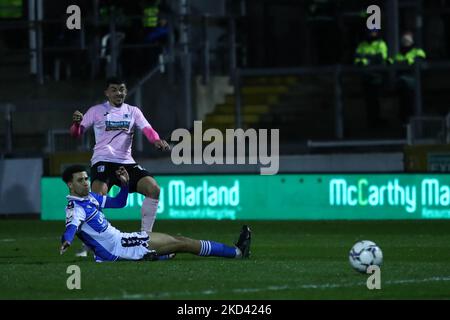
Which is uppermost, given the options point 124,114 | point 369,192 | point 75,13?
point 75,13

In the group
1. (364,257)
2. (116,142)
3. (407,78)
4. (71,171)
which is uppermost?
(407,78)

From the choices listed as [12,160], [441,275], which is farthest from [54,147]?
[441,275]

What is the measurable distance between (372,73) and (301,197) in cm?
369

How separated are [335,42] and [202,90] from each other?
10.2 feet

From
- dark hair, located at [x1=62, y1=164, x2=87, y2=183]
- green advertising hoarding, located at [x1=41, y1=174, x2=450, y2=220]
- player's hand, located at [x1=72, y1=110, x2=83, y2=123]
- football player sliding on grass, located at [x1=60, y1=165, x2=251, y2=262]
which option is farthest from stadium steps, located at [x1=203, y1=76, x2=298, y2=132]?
dark hair, located at [x1=62, y1=164, x2=87, y2=183]

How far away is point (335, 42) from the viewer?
93.4 feet

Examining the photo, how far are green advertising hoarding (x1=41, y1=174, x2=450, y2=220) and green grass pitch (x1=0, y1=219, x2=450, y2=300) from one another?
2.02 metres

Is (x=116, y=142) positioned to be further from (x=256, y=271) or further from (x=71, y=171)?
(x=256, y=271)

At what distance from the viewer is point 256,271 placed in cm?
1350

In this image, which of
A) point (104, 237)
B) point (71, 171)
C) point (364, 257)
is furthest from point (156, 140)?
point (364, 257)

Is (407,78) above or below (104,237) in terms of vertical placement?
above

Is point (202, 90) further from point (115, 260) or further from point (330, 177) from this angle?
point (115, 260)

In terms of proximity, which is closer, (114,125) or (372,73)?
(114,125)

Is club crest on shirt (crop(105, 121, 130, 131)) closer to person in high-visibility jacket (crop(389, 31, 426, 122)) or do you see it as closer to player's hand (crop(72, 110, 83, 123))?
player's hand (crop(72, 110, 83, 123))
